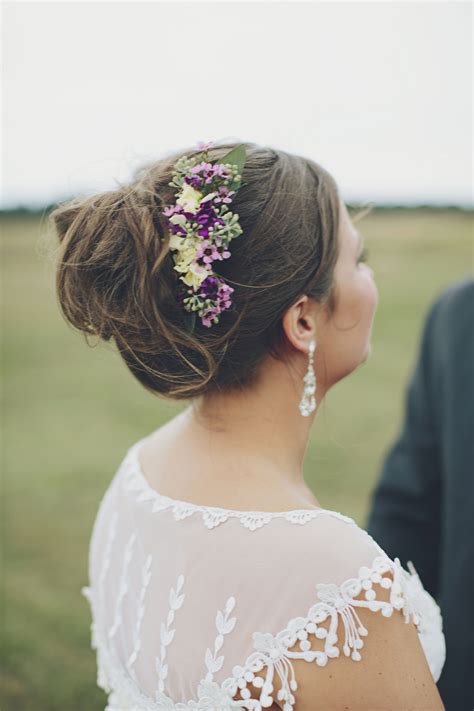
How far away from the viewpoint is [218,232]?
5.61ft

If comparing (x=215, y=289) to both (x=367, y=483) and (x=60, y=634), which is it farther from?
(x=367, y=483)

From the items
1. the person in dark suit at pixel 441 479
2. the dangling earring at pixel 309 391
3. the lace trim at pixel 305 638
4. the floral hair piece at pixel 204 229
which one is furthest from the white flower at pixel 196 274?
the person in dark suit at pixel 441 479

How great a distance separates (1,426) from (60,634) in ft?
19.6

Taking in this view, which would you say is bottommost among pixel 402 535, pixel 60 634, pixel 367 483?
pixel 367 483

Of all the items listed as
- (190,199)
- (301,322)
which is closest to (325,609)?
(301,322)

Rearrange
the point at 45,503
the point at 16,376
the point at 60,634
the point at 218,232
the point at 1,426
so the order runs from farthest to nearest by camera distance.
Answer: the point at 16,376 → the point at 1,426 → the point at 45,503 → the point at 60,634 → the point at 218,232

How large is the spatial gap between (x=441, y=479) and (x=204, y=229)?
1.64m

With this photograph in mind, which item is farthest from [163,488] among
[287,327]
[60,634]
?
[60,634]

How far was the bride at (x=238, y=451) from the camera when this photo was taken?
153cm

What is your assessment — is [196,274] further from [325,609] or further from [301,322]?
[325,609]

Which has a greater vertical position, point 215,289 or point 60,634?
point 215,289

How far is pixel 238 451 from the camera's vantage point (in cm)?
180

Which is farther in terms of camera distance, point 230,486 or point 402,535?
point 402,535

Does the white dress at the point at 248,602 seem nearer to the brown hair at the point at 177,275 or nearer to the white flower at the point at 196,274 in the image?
the brown hair at the point at 177,275
